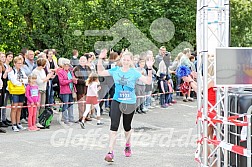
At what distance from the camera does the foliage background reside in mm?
20031

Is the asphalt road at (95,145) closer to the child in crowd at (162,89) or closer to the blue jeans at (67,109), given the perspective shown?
the blue jeans at (67,109)

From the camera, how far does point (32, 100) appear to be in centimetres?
1148

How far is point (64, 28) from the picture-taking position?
21.1 meters

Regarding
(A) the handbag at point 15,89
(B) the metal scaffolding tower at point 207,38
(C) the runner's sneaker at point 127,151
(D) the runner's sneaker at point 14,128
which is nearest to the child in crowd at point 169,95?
(A) the handbag at point 15,89

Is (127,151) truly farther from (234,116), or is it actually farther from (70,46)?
(70,46)

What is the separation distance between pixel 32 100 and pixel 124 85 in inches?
149

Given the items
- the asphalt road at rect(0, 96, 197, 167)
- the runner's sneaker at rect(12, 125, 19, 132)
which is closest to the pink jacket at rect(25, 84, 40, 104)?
the runner's sneaker at rect(12, 125, 19, 132)

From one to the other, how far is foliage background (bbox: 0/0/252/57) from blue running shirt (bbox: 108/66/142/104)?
12189 millimetres

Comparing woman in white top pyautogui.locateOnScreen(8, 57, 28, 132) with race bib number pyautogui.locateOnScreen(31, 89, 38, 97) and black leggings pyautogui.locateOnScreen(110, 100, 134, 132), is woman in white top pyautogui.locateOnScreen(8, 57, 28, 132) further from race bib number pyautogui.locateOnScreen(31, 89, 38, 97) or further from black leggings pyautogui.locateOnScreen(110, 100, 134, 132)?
black leggings pyautogui.locateOnScreen(110, 100, 134, 132)

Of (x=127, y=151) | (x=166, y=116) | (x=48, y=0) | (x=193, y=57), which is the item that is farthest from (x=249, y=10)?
(x=127, y=151)

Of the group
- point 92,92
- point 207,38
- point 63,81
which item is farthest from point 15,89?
point 207,38

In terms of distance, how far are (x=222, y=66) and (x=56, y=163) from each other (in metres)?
3.41

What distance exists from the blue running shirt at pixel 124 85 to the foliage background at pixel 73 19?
40.0 ft

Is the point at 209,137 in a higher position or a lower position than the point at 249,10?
lower
